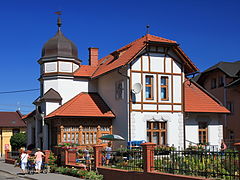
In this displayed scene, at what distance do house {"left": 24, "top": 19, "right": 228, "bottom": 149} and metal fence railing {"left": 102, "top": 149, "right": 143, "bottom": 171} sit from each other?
19.7 ft

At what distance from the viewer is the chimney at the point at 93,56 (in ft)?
111

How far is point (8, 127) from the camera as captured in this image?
177ft

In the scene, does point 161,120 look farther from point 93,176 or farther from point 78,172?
point 93,176

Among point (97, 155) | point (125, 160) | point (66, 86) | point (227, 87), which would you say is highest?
point (227, 87)

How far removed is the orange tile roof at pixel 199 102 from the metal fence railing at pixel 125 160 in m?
9.46

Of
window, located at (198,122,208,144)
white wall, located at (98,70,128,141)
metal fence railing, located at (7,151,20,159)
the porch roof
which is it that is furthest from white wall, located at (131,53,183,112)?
the porch roof

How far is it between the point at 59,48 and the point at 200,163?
19.7 metres

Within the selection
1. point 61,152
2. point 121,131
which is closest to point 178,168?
point 61,152

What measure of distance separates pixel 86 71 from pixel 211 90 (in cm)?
1588

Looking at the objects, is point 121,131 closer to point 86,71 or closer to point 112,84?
point 112,84

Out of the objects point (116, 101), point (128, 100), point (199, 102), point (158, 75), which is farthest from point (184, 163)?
point (199, 102)

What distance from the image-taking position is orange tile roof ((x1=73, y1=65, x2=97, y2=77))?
31.2 meters

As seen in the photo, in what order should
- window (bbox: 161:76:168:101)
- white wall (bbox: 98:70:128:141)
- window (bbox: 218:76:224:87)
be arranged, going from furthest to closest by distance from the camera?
1. window (bbox: 218:76:224:87)
2. window (bbox: 161:76:168:101)
3. white wall (bbox: 98:70:128:141)

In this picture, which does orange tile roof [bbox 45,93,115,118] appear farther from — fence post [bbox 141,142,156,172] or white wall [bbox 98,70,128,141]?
fence post [bbox 141,142,156,172]
